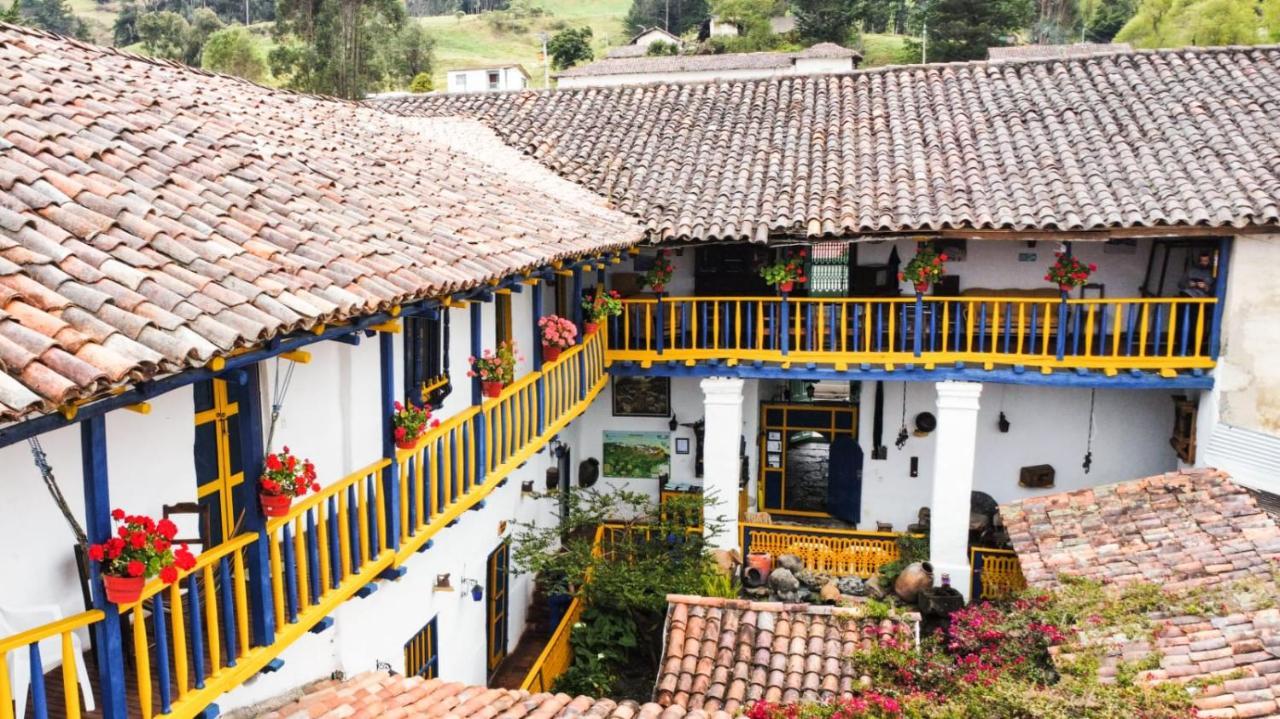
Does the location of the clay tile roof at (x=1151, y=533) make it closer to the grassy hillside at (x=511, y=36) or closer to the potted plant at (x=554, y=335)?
the potted plant at (x=554, y=335)

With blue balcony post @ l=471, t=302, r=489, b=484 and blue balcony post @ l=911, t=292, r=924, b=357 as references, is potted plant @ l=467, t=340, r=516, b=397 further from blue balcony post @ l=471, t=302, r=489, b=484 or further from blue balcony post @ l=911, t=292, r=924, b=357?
blue balcony post @ l=911, t=292, r=924, b=357

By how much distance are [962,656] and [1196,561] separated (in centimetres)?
276

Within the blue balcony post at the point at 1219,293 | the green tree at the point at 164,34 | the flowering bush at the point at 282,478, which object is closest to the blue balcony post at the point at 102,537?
the flowering bush at the point at 282,478

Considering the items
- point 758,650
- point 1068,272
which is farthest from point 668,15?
point 758,650

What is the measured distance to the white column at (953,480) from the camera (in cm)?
1463

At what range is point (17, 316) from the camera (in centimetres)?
445

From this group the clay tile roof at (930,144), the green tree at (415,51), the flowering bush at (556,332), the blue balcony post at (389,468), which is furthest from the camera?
the green tree at (415,51)

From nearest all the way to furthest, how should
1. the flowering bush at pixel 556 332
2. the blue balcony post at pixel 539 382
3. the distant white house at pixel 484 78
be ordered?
the blue balcony post at pixel 539 382, the flowering bush at pixel 556 332, the distant white house at pixel 484 78

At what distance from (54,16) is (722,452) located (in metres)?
74.4

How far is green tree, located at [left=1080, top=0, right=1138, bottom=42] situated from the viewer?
62.5 meters

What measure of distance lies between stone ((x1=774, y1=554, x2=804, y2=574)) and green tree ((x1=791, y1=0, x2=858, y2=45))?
48.2 meters

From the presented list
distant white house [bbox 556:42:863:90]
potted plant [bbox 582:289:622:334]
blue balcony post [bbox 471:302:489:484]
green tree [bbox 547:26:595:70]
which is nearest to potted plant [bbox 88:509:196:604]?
blue balcony post [bbox 471:302:489:484]

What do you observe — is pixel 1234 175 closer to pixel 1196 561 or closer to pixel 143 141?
pixel 1196 561

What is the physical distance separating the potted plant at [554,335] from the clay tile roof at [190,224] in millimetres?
1135
